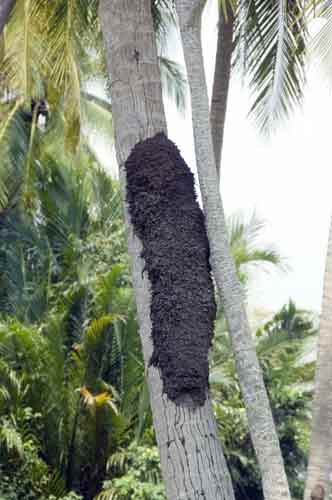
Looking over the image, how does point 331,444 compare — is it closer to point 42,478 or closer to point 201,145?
point 201,145

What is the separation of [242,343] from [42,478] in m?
5.22

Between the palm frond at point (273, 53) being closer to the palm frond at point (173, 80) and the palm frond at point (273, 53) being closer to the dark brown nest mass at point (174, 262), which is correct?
the dark brown nest mass at point (174, 262)

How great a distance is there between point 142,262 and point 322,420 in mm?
1113

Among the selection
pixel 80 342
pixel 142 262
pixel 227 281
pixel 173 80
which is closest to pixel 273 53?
pixel 227 281

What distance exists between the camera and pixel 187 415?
329 cm

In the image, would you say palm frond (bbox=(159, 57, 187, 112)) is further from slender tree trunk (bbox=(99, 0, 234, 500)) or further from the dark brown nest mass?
the dark brown nest mass

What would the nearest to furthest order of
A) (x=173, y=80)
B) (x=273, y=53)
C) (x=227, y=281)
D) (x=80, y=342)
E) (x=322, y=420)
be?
(x=322, y=420) → (x=227, y=281) → (x=273, y=53) → (x=80, y=342) → (x=173, y=80)

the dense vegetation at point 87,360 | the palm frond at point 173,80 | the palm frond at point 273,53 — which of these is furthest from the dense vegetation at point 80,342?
the palm frond at point 173,80

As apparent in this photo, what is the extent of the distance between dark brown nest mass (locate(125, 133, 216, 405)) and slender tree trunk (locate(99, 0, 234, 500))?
0.06 meters

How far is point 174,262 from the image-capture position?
3459mm

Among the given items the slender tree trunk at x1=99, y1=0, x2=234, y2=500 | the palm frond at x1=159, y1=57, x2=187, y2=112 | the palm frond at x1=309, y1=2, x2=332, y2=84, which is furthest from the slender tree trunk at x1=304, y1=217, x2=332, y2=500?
the palm frond at x1=159, y1=57, x2=187, y2=112

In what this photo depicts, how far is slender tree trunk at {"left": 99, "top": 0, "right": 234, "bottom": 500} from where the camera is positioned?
3262mm

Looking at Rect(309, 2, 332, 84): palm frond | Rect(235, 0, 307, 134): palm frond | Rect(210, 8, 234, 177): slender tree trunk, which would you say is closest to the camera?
Rect(309, 2, 332, 84): palm frond

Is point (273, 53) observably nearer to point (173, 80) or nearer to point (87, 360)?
→ point (87, 360)
